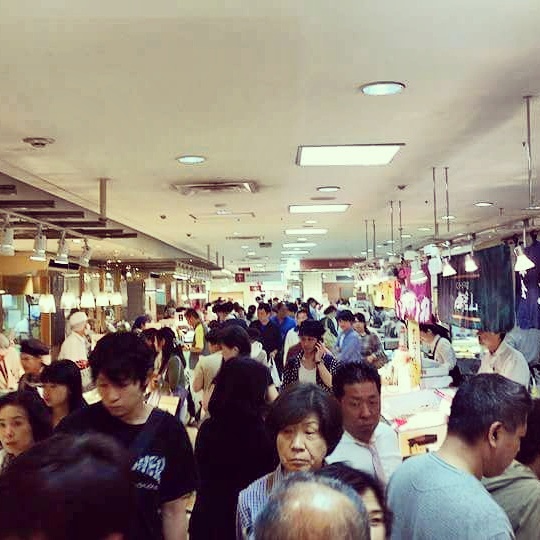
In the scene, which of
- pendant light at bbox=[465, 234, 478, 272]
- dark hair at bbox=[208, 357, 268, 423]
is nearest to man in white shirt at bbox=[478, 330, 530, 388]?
pendant light at bbox=[465, 234, 478, 272]

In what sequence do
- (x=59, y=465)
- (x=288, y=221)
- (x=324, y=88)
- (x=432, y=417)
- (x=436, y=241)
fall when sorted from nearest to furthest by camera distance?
1. (x=59, y=465)
2. (x=324, y=88)
3. (x=432, y=417)
4. (x=436, y=241)
5. (x=288, y=221)

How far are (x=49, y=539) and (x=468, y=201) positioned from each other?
9.50m

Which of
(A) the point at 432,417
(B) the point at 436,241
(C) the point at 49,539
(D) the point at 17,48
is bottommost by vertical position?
(A) the point at 432,417

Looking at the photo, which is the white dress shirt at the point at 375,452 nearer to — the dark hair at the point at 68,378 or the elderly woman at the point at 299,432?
the elderly woman at the point at 299,432

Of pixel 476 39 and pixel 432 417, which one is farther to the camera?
pixel 432 417

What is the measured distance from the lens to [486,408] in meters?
2.49

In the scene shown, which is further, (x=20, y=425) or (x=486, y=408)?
(x=20, y=425)

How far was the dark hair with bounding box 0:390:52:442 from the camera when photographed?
11.9ft

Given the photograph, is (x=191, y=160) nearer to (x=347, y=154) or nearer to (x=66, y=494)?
(x=347, y=154)

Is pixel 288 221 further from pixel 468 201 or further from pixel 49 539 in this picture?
pixel 49 539

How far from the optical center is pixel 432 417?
5918mm

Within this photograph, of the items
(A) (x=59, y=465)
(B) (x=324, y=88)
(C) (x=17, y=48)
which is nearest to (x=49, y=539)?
(A) (x=59, y=465)

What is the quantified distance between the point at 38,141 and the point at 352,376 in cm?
321

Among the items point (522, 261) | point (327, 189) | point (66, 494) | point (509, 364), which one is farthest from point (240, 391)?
point (327, 189)
